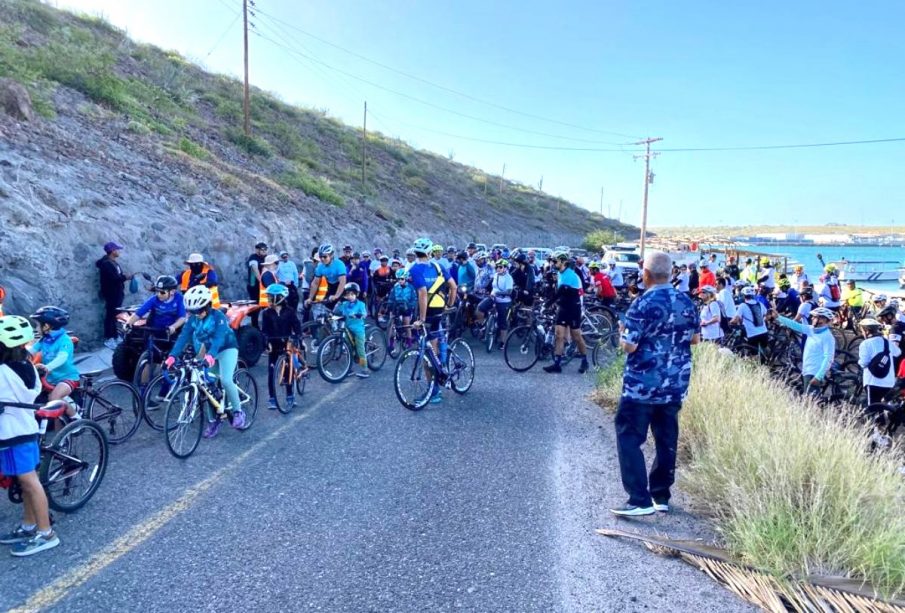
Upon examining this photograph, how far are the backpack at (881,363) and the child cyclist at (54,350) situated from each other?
9.70 meters

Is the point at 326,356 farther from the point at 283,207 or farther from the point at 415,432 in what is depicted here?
the point at 283,207

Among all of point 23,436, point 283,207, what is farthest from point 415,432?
point 283,207

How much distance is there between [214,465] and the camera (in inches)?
224

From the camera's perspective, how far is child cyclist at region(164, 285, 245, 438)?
20.5 feet

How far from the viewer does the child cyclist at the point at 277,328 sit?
24.6 feet

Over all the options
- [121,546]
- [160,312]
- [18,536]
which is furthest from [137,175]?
[121,546]

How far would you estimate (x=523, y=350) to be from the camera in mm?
10688

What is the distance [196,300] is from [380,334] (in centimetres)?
504

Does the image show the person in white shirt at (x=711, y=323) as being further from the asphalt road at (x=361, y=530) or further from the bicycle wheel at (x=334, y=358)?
the bicycle wheel at (x=334, y=358)

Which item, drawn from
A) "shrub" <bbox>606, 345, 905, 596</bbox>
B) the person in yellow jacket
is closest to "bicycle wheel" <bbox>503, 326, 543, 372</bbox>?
"shrub" <bbox>606, 345, 905, 596</bbox>

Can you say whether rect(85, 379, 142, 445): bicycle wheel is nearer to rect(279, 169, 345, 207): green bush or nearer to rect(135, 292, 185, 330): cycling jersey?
rect(135, 292, 185, 330): cycling jersey

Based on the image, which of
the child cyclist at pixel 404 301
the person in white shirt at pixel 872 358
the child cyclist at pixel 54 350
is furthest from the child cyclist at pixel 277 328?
the person in white shirt at pixel 872 358

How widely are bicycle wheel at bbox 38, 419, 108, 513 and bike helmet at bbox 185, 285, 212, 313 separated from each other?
166 cm

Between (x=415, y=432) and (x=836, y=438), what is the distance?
13.9 feet
